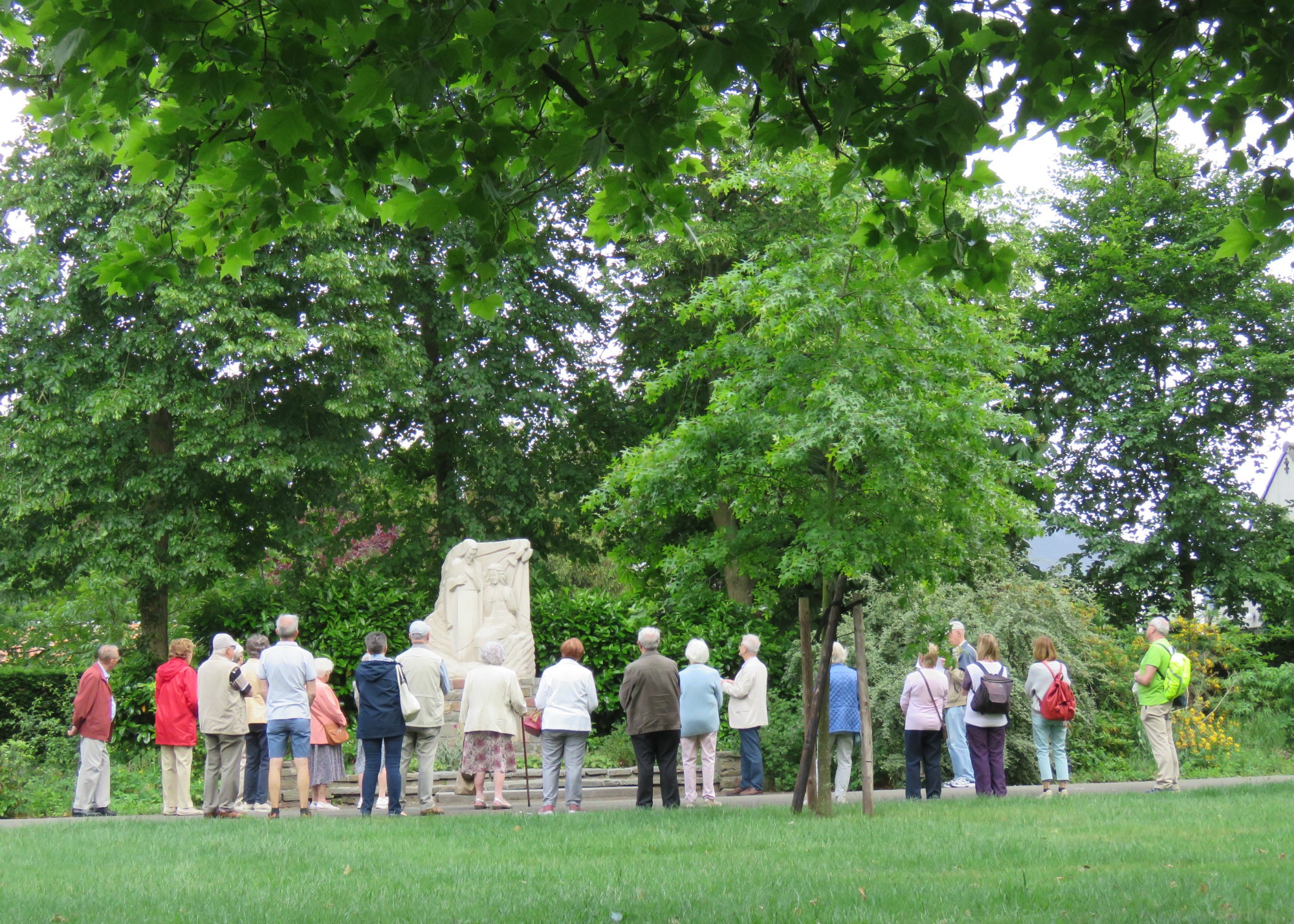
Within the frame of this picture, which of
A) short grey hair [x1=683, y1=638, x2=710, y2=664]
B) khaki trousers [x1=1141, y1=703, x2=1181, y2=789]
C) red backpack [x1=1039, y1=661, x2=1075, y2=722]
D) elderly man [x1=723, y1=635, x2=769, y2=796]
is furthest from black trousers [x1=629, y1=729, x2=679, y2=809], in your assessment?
khaki trousers [x1=1141, y1=703, x2=1181, y2=789]

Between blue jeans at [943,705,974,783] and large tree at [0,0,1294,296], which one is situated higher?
large tree at [0,0,1294,296]

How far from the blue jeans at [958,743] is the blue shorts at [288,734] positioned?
7.39 metres

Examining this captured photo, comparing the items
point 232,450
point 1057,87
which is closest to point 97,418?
point 232,450

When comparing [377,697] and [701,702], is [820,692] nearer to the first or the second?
[701,702]

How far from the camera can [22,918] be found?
6.25 m

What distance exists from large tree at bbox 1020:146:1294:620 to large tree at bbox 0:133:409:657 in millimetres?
16525

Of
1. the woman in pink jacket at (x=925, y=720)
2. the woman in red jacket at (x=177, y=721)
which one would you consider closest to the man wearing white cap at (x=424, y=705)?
the woman in red jacket at (x=177, y=721)

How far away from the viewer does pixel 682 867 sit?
770 centimetres

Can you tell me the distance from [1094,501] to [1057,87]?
91.8ft

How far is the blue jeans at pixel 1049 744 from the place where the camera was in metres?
13.6

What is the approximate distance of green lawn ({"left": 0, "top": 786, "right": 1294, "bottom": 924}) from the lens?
244 inches

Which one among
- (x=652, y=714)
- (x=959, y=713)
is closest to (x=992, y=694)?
(x=959, y=713)

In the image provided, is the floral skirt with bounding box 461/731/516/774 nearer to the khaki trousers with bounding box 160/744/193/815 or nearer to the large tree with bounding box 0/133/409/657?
the khaki trousers with bounding box 160/744/193/815

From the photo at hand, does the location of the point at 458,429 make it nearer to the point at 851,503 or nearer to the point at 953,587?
the point at 953,587
